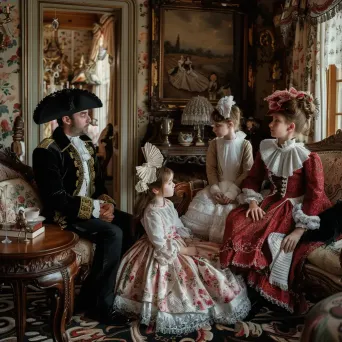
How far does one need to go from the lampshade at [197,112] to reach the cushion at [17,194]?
2297 millimetres

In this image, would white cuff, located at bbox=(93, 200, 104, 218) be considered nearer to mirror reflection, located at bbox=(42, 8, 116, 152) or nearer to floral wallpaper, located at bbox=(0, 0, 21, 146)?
floral wallpaper, located at bbox=(0, 0, 21, 146)

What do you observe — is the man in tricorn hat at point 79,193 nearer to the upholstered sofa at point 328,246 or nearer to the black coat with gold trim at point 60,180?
the black coat with gold trim at point 60,180

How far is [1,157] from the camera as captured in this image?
3225 mm

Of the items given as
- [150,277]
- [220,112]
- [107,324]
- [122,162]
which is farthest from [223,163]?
[122,162]

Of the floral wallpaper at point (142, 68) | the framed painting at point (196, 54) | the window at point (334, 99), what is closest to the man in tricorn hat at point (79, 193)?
the floral wallpaper at point (142, 68)

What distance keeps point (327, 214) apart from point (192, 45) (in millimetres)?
3202

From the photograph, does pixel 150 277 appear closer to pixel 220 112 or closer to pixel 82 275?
pixel 82 275

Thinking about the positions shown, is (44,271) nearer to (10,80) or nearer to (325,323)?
(325,323)

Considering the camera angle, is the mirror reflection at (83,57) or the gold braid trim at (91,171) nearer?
the gold braid trim at (91,171)

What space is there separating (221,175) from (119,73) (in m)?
2.41

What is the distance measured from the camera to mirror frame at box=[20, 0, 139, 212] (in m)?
5.04

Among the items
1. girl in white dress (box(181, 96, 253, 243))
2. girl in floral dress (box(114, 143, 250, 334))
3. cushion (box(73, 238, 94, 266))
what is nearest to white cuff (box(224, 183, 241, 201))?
girl in white dress (box(181, 96, 253, 243))

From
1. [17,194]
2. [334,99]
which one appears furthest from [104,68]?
[17,194]

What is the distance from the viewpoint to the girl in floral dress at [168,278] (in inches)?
109
